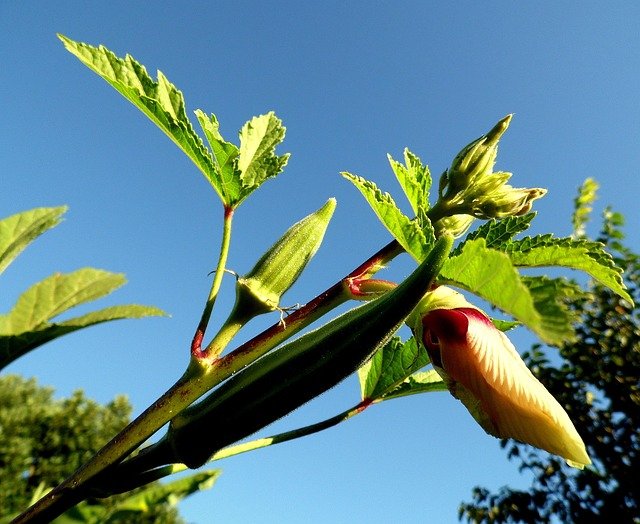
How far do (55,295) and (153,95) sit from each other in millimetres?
558

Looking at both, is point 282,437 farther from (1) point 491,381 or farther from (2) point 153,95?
(2) point 153,95

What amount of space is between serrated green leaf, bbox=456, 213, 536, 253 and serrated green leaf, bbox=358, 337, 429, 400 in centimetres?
49

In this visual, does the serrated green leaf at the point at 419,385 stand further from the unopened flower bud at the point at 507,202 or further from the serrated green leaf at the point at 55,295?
the serrated green leaf at the point at 55,295

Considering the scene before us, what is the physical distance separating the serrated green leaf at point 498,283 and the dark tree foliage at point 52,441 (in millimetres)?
12342

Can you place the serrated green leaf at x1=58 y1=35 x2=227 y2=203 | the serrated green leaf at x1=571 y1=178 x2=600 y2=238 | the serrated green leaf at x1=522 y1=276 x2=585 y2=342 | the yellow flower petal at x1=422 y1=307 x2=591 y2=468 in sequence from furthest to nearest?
the serrated green leaf at x1=571 y1=178 x2=600 y2=238 < the serrated green leaf at x1=58 y1=35 x2=227 y2=203 < the yellow flower petal at x1=422 y1=307 x2=591 y2=468 < the serrated green leaf at x1=522 y1=276 x2=585 y2=342

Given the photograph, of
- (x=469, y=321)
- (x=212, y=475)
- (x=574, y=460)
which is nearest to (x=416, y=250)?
(x=469, y=321)

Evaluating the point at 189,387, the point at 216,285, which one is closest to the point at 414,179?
the point at 216,285

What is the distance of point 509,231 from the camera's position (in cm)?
91

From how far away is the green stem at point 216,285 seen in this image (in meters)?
0.86

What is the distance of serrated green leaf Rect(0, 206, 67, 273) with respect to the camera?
132 cm

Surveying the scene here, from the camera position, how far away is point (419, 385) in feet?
4.58

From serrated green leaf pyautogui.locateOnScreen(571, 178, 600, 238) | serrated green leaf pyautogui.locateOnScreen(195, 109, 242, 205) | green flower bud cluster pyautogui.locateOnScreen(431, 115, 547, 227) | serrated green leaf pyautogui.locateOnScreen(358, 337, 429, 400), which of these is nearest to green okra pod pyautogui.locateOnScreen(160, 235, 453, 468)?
green flower bud cluster pyautogui.locateOnScreen(431, 115, 547, 227)

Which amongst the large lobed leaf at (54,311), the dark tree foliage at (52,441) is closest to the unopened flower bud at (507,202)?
the large lobed leaf at (54,311)

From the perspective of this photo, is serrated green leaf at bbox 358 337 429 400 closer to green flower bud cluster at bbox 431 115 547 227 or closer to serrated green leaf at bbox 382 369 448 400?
serrated green leaf at bbox 382 369 448 400
